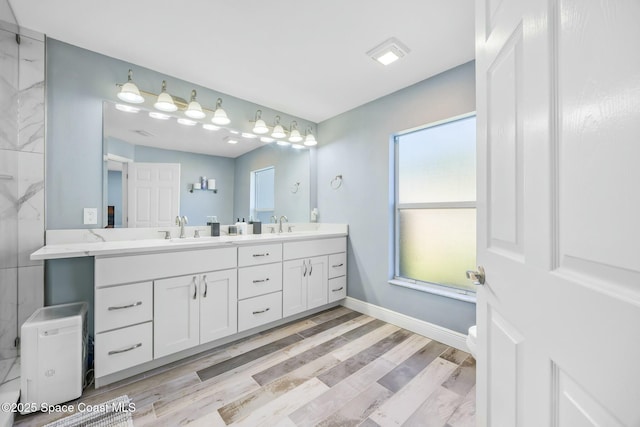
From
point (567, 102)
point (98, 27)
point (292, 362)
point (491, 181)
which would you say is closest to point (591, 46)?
point (567, 102)

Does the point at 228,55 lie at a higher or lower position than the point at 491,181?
higher

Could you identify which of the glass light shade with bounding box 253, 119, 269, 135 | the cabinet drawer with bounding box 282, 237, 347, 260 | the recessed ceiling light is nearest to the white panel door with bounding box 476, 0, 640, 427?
the recessed ceiling light

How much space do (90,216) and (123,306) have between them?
0.78 meters

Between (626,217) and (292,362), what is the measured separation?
79.4 inches

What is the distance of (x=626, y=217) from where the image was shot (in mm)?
368

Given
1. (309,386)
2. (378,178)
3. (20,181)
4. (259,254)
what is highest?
(378,178)

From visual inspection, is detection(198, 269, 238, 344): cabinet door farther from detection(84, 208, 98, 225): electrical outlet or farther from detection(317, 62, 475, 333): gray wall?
detection(317, 62, 475, 333): gray wall

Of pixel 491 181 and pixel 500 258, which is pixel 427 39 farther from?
pixel 500 258

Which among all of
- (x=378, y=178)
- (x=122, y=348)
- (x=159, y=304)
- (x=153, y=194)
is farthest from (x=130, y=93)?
(x=378, y=178)

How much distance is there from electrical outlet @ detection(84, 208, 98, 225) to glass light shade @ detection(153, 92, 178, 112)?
95 centimetres

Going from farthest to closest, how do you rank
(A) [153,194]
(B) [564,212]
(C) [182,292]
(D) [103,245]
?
(A) [153,194] → (C) [182,292] → (D) [103,245] → (B) [564,212]

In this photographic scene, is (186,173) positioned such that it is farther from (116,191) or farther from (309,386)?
(309,386)

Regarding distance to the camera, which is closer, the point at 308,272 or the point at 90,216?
the point at 90,216

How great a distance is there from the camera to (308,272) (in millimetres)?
2725
